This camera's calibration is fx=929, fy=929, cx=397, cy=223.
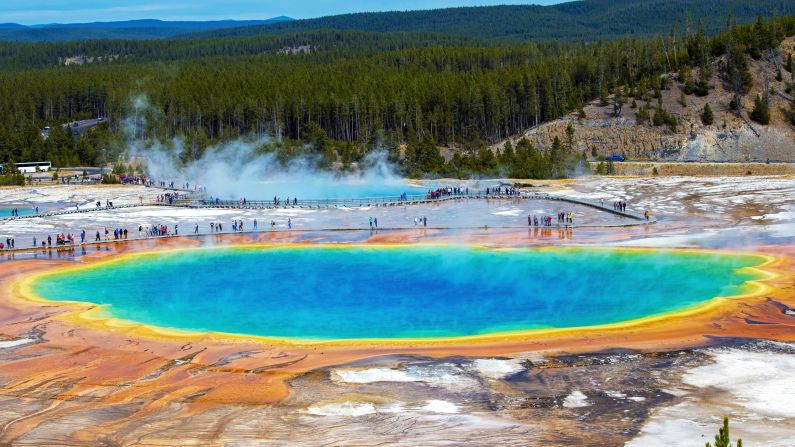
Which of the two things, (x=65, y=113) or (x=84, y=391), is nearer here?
(x=84, y=391)

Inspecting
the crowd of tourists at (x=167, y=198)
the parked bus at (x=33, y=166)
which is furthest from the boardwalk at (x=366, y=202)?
the parked bus at (x=33, y=166)

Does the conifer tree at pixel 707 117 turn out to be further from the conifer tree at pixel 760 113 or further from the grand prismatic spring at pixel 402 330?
the grand prismatic spring at pixel 402 330

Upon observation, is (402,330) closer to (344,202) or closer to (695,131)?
(344,202)

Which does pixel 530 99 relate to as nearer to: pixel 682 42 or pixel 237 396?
pixel 682 42

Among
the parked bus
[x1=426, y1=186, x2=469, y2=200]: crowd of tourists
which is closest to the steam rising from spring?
[x1=426, y1=186, x2=469, y2=200]: crowd of tourists

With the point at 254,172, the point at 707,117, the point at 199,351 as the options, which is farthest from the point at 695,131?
the point at 199,351

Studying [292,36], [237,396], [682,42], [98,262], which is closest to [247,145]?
[98,262]

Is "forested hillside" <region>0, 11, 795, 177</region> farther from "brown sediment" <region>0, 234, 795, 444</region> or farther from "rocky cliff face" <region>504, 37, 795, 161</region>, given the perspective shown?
"brown sediment" <region>0, 234, 795, 444</region>
